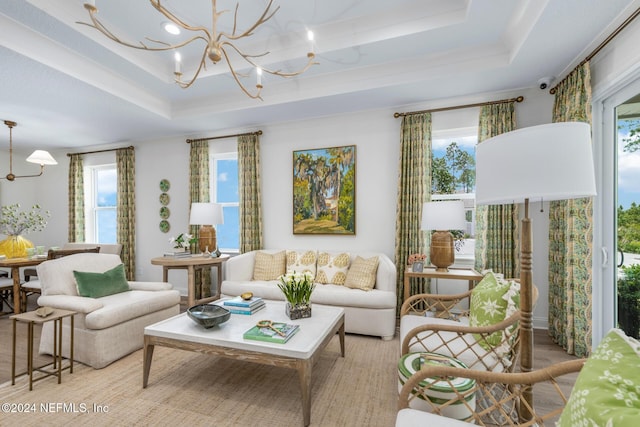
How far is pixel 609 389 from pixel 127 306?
3155 mm

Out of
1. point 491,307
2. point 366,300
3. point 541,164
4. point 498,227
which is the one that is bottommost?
point 366,300

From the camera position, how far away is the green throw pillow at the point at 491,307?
1.77m

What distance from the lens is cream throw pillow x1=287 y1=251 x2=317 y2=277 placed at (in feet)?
12.3

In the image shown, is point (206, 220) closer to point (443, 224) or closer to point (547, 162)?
point (443, 224)

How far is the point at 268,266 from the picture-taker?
3.85 m

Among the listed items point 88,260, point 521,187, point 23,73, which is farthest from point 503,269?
point 23,73

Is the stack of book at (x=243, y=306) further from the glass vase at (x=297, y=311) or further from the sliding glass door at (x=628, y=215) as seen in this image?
the sliding glass door at (x=628, y=215)

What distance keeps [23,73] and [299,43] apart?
2767 millimetres

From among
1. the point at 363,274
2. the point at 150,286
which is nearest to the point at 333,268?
the point at 363,274

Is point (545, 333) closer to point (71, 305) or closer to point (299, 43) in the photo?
point (299, 43)

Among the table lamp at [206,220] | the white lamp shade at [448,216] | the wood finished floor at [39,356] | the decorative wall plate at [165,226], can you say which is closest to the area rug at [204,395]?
the wood finished floor at [39,356]

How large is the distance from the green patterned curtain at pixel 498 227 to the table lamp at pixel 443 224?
19.1 inches

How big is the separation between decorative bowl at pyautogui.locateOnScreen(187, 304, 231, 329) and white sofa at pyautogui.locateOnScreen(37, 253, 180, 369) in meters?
0.85

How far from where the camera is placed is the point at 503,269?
3.24 metres
